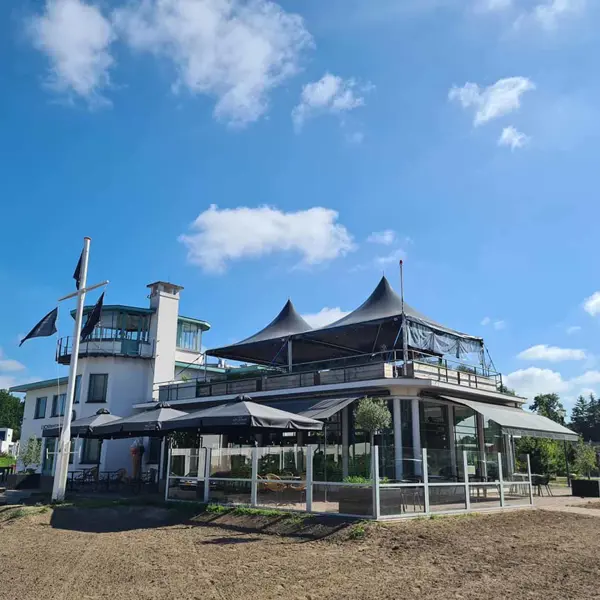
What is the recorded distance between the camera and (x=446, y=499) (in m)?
13.3

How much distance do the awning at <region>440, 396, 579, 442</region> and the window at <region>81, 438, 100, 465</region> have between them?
15960 millimetres

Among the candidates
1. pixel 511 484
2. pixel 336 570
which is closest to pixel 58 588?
pixel 336 570

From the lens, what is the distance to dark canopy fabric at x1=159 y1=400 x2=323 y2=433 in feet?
45.3

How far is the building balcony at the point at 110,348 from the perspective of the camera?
92.3 feet

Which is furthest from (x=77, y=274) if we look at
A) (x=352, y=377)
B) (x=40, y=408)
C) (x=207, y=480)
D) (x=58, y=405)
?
(x=40, y=408)

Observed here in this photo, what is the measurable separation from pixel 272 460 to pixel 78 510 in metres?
4.75

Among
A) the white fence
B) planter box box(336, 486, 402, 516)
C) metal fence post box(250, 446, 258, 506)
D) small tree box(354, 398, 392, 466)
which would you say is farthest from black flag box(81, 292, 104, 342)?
planter box box(336, 486, 402, 516)

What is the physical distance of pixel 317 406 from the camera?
1962cm

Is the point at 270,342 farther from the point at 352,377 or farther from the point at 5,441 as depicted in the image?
the point at 5,441

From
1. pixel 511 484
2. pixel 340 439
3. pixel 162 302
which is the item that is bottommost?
pixel 511 484

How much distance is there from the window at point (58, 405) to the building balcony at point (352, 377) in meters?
7.30

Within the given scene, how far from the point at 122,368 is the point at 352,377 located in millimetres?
13112

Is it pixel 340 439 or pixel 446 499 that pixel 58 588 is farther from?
pixel 340 439

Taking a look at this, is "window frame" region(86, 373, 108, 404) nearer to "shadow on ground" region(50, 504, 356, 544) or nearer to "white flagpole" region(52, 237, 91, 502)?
"white flagpole" region(52, 237, 91, 502)
